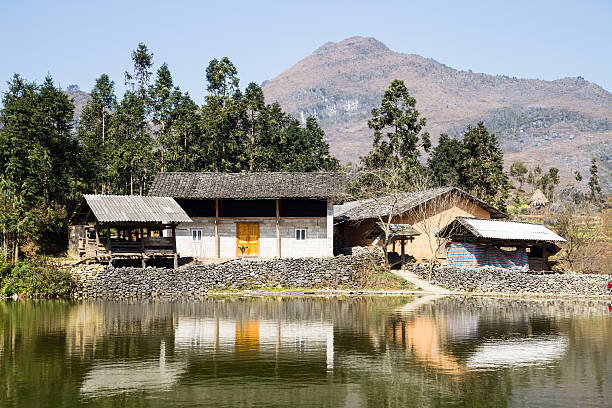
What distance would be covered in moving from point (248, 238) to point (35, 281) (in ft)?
46.1

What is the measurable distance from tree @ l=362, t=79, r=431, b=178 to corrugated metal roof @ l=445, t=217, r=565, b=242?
Result: 1853cm

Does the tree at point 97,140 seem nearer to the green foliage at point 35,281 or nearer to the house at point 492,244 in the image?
the green foliage at point 35,281

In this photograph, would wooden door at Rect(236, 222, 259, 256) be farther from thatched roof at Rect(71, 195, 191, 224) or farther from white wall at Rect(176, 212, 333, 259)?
thatched roof at Rect(71, 195, 191, 224)

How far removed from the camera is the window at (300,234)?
4347cm

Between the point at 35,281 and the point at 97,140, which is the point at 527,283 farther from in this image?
the point at 97,140

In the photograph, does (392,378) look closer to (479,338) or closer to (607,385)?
(607,385)

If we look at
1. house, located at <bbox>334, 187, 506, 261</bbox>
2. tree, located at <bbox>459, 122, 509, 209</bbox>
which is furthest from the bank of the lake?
tree, located at <bbox>459, 122, 509, 209</bbox>

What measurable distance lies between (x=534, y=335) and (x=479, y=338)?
2268 mm

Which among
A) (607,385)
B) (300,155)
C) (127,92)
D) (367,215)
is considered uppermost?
(127,92)

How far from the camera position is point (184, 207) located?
4369cm

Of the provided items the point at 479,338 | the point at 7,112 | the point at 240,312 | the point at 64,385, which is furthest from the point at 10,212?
the point at 479,338

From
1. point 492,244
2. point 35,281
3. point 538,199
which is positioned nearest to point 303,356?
point 35,281

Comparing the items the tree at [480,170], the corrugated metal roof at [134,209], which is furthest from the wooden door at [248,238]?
the tree at [480,170]

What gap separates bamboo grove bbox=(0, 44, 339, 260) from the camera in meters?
40.6
